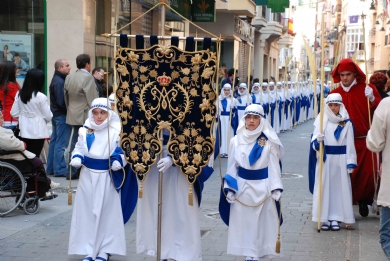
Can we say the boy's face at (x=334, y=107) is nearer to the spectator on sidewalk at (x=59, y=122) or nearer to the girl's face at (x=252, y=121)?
the girl's face at (x=252, y=121)

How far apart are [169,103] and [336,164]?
3481 mm

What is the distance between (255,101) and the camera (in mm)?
20750

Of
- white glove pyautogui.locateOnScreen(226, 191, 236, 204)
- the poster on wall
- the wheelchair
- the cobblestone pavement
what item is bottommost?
the cobblestone pavement

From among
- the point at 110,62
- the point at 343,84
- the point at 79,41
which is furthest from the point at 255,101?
the point at 343,84

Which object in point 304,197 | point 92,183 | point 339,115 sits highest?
point 339,115

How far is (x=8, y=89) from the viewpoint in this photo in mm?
11469

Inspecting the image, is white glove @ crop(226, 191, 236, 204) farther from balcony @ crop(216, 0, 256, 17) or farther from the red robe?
balcony @ crop(216, 0, 256, 17)

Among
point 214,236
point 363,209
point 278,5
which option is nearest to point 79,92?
point 214,236

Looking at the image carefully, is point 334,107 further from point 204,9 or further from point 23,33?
point 204,9

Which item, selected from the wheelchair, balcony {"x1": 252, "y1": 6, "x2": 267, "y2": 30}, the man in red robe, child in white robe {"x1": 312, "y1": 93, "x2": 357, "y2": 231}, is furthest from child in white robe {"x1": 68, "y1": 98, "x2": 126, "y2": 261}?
balcony {"x1": 252, "y1": 6, "x2": 267, "y2": 30}

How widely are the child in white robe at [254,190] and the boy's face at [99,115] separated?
1.32 m

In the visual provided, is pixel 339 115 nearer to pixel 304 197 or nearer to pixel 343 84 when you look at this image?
pixel 343 84

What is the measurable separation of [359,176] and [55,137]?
554cm

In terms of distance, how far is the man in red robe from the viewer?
9.76 metres
